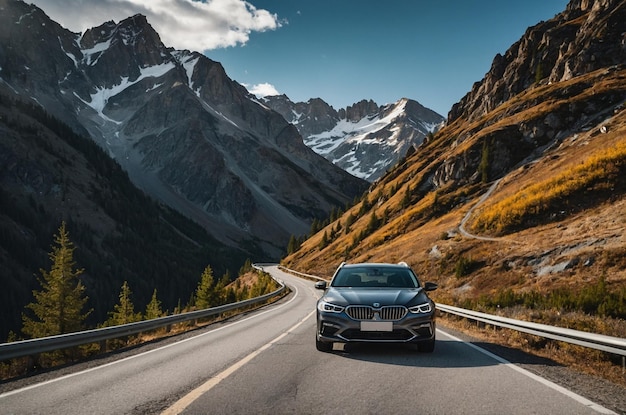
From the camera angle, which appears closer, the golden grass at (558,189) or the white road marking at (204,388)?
the white road marking at (204,388)

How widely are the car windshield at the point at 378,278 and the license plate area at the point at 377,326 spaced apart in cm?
167

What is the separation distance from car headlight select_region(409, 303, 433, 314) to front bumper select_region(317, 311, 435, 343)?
95mm

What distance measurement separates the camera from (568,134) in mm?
66062

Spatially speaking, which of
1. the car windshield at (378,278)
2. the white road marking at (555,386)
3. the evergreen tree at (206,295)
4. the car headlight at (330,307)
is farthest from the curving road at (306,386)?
the evergreen tree at (206,295)

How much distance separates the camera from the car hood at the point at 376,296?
8.12 metres

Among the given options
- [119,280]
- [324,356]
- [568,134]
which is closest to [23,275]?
[119,280]

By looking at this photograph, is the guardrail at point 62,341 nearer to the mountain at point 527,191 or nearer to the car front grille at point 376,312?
the car front grille at point 376,312

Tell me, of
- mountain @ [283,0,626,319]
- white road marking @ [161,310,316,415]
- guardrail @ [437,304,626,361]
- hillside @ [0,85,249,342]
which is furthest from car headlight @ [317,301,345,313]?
hillside @ [0,85,249,342]

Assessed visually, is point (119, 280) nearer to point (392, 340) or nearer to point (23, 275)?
point (23, 275)

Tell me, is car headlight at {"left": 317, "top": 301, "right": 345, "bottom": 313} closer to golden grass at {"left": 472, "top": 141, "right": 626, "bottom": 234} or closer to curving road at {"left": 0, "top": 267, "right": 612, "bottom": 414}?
curving road at {"left": 0, "top": 267, "right": 612, "bottom": 414}

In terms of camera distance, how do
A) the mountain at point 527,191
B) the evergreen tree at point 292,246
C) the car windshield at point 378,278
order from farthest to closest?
the evergreen tree at point 292,246, the mountain at point 527,191, the car windshield at point 378,278

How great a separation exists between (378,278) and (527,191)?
1581 inches

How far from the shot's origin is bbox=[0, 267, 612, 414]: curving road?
5.10m

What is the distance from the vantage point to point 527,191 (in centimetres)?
4503
